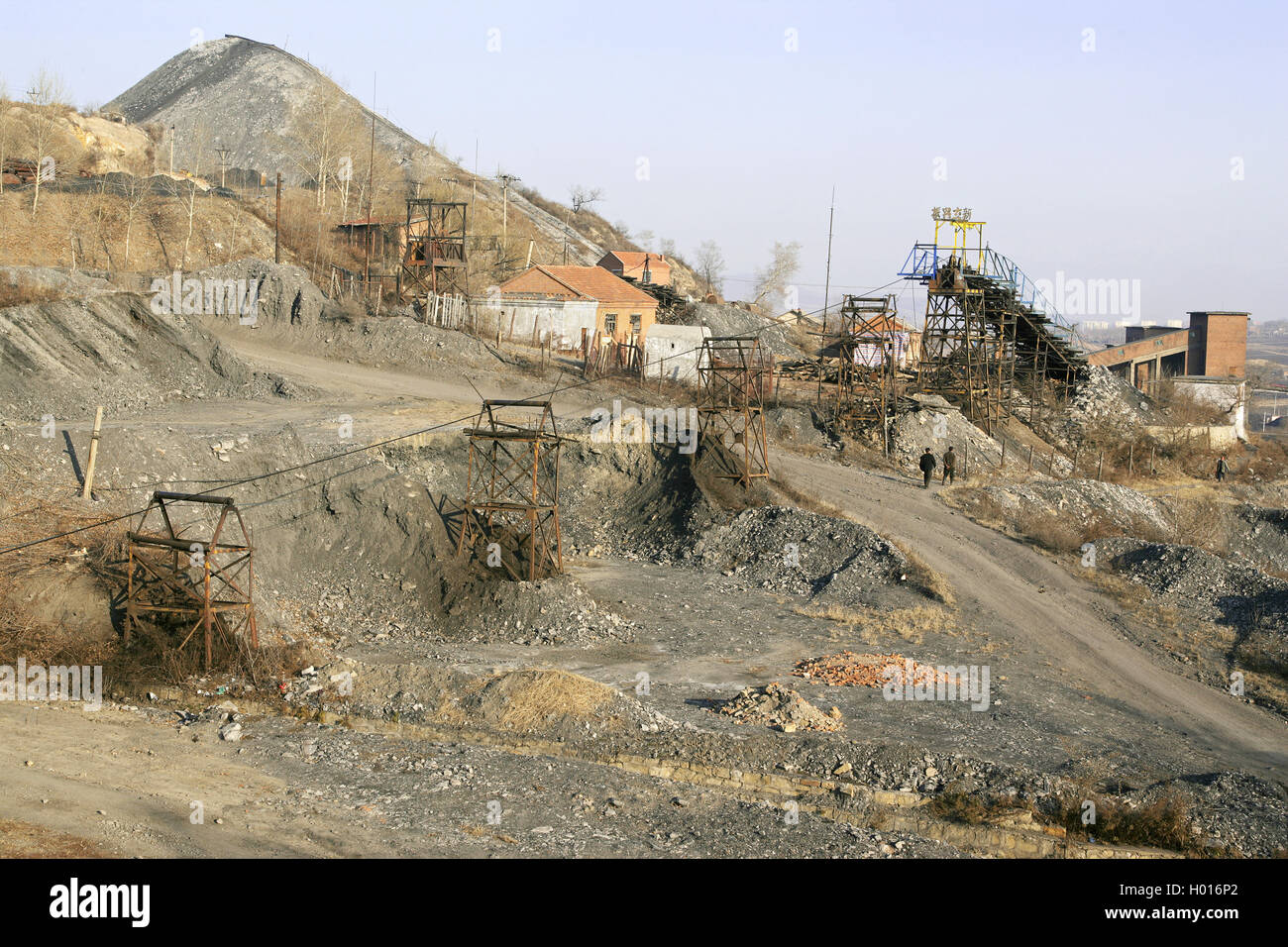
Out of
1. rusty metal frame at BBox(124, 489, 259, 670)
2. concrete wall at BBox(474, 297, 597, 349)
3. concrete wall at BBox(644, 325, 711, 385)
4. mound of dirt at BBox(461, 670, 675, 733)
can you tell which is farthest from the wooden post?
concrete wall at BBox(474, 297, 597, 349)

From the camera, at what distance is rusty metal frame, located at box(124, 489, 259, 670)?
18078 mm

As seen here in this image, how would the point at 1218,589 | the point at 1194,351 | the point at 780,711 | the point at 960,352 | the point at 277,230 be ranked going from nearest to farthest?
the point at 780,711 < the point at 1218,589 < the point at 277,230 < the point at 960,352 < the point at 1194,351

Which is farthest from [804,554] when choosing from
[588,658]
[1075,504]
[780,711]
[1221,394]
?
[1221,394]

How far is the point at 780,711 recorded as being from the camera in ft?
56.2

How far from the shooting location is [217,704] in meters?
17.4

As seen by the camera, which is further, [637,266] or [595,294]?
[637,266]

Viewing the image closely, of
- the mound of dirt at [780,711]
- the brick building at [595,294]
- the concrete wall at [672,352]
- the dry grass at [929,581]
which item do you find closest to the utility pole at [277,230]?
the brick building at [595,294]

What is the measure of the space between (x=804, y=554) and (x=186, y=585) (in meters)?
13.8

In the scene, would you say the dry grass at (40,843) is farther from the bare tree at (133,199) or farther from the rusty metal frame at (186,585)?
the bare tree at (133,199)

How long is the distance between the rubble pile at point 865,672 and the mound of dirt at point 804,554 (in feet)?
13.0

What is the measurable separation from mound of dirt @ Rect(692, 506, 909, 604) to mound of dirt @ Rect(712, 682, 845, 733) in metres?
7.08

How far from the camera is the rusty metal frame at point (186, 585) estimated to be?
18.1m

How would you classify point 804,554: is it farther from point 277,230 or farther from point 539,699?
point 277,230
